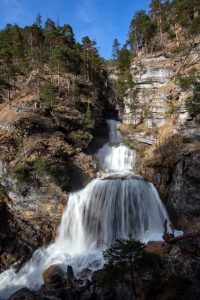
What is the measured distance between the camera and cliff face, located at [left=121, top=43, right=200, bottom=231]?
28531mm

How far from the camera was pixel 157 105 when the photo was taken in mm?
43562

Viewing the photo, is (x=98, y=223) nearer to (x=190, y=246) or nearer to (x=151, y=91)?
(x=190, y=246)

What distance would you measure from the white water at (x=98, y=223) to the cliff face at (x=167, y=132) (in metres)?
2.41

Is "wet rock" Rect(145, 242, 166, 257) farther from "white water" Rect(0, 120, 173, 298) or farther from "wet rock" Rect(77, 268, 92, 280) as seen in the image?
"wet rock" Rect(77, 268, 92, 280)

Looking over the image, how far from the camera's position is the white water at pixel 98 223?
25.2 metres

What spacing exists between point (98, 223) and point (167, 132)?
58.3 feet

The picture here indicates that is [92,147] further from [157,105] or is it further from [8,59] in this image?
[8,59]

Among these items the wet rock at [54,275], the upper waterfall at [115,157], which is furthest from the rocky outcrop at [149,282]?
the upper waterfall at [115,157]

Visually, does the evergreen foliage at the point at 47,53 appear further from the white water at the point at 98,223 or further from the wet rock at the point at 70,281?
the wet rock at the point at 70,281

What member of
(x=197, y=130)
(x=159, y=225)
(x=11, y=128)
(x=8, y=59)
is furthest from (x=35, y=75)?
(x=159, y=225)

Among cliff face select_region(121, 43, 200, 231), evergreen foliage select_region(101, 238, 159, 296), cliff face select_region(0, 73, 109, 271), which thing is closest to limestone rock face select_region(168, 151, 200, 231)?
cliff face select_region(121, 43, 200, 231)

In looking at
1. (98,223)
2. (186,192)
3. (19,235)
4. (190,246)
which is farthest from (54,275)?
(186,192)

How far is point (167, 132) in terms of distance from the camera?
38.0 m

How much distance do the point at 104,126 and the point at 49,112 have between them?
13.1m
